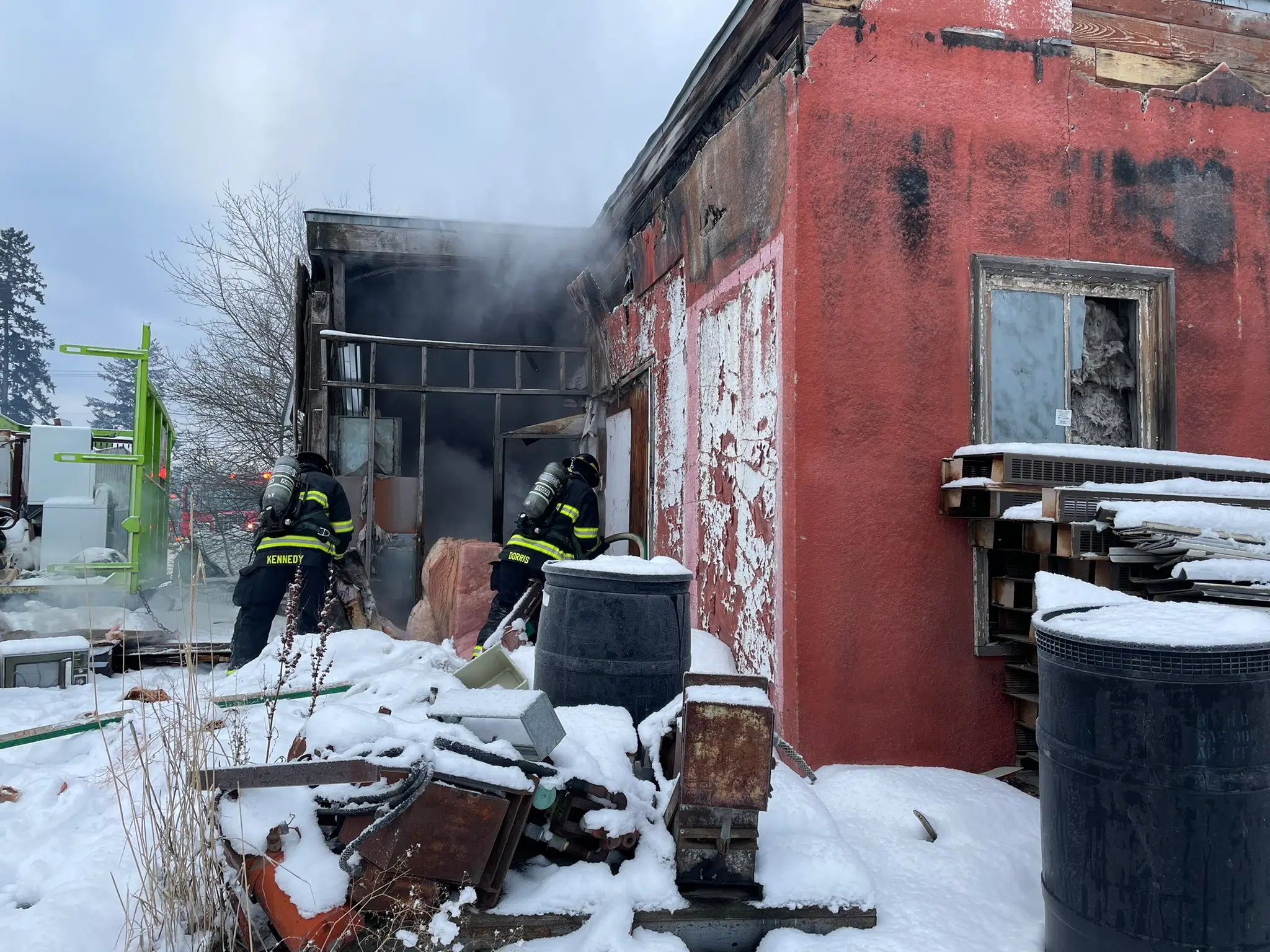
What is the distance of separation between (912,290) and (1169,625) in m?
2.23

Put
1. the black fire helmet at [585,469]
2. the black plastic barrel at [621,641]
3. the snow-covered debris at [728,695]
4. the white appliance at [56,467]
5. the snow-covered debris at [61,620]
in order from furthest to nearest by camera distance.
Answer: the white appliance at [56,467] → the snow-covered debris at [61,620] → the black fire helmet at [585,469] → the black plastic barrel at [621,641] → the snow-covered debris at [728,695]

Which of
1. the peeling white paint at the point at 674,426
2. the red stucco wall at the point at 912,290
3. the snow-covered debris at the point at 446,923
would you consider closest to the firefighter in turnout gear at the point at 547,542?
the peeling white paint at the point at 674,426

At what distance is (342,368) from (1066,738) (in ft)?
25.9

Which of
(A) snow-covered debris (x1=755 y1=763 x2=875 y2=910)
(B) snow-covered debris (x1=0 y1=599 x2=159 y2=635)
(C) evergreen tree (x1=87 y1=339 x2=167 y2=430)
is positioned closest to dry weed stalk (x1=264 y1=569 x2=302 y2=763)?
(A) snow-covered debris (x1=755 y1=763 x2=875 y2=910)

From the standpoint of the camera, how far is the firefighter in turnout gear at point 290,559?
6.64m

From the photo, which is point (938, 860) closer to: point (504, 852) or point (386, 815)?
point (504, 852)

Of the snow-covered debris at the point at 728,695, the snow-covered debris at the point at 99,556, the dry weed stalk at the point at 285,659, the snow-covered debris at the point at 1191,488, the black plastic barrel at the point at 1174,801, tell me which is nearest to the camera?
the black plastic barrel at the point at 1174,801

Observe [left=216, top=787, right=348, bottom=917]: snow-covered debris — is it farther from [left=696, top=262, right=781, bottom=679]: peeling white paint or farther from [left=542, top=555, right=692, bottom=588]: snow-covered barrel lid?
[left=696, top=262, right=781, bottom=679]: peeling white paint

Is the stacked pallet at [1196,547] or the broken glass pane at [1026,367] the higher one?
the broken glass pane at [1026,367]

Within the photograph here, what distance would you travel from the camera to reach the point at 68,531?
8.52 metres

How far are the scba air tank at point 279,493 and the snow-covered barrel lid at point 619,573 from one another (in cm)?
365

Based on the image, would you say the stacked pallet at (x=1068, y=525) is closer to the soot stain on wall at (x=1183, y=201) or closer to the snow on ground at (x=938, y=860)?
the snow on ground at (x=938, y=860)

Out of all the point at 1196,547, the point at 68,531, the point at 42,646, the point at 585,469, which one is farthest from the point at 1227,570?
the point at 68,531

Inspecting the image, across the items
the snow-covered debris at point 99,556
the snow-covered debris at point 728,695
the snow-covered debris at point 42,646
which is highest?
the snow-covered debris at point 99,556
